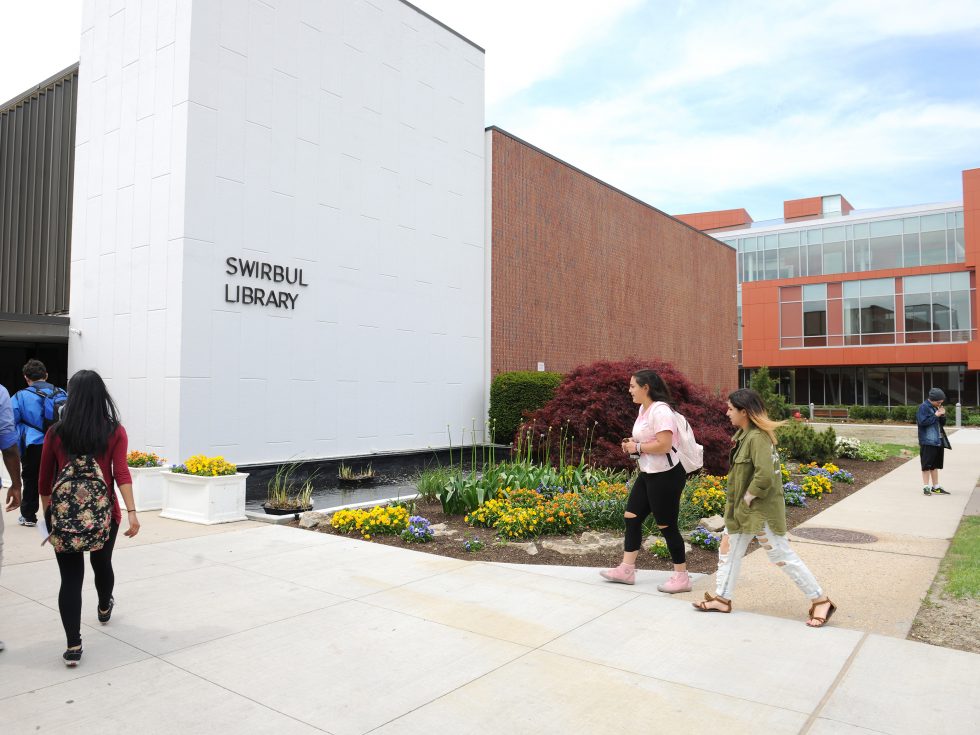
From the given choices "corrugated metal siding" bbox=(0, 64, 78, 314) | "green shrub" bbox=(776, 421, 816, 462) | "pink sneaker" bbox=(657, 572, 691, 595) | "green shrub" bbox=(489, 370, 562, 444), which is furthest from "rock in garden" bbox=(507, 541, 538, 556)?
"corrugated metal siding" bbox=(0, 64, 78, 314)

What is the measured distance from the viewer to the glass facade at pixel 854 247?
4244 cm

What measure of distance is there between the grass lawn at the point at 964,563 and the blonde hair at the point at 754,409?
2.15 metres

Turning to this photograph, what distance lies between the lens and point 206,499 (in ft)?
30.1

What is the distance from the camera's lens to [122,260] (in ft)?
41.7

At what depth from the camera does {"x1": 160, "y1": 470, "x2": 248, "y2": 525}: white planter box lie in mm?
9156

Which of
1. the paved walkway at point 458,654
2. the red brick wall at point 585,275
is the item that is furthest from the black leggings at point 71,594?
the red brick wall at point 585,275

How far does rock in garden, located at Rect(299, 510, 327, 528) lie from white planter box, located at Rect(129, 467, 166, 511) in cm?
246

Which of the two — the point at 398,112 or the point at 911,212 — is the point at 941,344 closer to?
the point at 911,212

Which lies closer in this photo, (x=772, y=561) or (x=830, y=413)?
(x=772, y=561)

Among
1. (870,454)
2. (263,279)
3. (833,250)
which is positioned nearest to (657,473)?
(263,279)

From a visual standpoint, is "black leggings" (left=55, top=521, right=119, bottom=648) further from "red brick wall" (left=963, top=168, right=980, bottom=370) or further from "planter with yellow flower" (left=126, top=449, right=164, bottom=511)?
"red brick wall" (left=963, top=168, right=980, bottom=370)

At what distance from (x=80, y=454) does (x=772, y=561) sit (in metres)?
4.70

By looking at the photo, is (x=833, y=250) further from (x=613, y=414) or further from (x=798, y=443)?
(x=613, y=414)

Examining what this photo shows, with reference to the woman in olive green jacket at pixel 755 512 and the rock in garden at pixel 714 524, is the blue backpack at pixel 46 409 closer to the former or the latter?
the woman in olive green jacket at pixel 755 512
